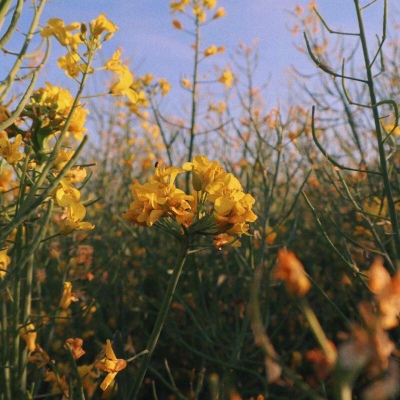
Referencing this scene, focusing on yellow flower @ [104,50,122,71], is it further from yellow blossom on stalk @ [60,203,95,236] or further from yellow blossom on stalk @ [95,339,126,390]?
yellow blossom on stalk @ [95,339,126,390]

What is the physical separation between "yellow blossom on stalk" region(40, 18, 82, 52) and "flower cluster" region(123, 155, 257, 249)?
471 mm

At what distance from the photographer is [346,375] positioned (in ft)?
A: 1.48

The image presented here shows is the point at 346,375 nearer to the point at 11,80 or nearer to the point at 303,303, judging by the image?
the point at 303,303

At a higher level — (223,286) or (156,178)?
(156,178)

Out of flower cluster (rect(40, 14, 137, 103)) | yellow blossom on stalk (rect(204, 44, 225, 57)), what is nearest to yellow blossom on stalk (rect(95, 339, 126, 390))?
flower cluster (rect(40, 14, 137, 103))

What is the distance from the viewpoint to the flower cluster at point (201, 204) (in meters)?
1.29

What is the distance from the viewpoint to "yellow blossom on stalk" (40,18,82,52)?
1.49m

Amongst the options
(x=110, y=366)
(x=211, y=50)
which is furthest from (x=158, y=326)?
(x=211, y=50)

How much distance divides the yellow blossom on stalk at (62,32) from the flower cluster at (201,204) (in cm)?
47

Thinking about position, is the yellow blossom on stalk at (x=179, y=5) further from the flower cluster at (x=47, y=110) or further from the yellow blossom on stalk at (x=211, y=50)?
the flower cluster at (x=47, y=110)

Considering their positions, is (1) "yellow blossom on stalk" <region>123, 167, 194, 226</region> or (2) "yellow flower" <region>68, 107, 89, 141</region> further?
(2) "yellow flower" <region>68, 107, 89, 141</region>

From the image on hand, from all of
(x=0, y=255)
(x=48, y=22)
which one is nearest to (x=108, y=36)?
(x=48, y=22)

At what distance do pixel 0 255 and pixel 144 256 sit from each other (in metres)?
2.58

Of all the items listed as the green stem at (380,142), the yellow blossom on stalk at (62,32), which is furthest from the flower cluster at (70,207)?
the green stem at (380,142)
